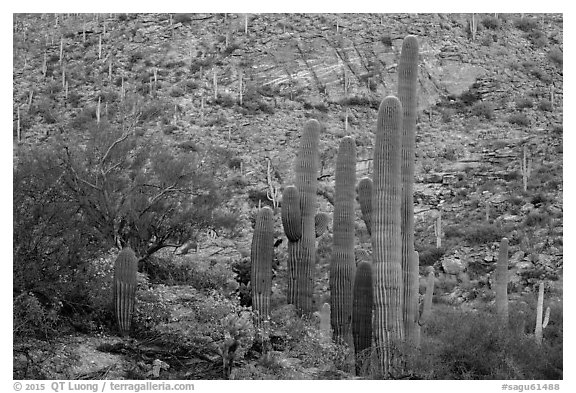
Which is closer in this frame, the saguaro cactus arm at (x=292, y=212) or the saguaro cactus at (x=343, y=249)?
the saguaro cactus at (x=343, y=249)

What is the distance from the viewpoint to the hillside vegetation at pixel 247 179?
12.3 m

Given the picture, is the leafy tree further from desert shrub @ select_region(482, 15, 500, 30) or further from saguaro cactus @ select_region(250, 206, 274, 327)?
desert shrub @ select_region(482, 15, 500, 30)

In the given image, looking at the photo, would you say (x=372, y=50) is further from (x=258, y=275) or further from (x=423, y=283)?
(x=258, y=275)

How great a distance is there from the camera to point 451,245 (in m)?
23.5

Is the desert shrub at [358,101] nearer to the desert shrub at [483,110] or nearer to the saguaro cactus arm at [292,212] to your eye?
the desert shrub at [483,110]

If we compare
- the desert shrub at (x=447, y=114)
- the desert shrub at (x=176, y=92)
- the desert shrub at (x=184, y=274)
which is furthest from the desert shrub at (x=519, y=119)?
the desert shrub at (x=184, y=274)

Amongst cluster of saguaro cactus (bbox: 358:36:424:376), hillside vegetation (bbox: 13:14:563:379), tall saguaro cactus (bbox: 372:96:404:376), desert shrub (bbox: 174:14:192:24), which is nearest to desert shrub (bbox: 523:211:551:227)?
hillside vegetation (bbox: 13:14:563:379)

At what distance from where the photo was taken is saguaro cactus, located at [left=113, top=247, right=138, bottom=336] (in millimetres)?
13156

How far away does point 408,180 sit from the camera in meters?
12.8

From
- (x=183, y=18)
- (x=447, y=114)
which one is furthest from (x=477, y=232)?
(x=183, y=18)

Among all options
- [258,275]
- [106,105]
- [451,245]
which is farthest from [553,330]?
[106,105]

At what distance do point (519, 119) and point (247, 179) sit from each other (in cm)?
1032

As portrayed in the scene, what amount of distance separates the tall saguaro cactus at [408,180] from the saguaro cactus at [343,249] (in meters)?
1.47

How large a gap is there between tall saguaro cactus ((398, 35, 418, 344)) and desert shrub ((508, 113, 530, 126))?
1759cm
